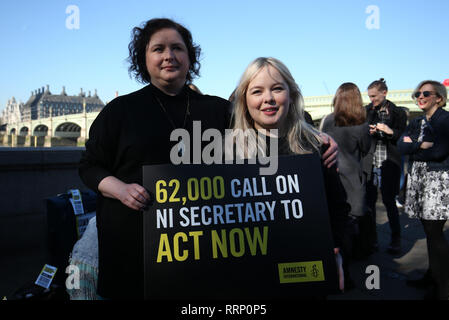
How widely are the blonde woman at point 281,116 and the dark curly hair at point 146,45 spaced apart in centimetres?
52

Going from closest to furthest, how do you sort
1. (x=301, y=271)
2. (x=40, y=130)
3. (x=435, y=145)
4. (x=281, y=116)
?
(x=301, y=271) → (x=281, y=116) → (x=435, y=145) → (x=40, y=130)

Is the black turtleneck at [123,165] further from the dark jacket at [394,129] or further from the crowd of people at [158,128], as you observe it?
the dark jacket at [394,129]

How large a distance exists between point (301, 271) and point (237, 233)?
0.31 metres

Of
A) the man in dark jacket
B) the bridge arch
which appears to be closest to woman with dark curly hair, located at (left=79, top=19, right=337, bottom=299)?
the man in dark jacket

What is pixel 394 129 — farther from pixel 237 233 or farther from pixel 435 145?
pixel 237 233

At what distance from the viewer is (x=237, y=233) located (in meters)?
1.46

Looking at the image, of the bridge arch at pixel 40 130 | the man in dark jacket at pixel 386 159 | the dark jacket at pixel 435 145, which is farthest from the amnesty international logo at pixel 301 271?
the bridge arch at pixel 40 130

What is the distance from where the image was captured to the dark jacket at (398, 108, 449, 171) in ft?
9.89

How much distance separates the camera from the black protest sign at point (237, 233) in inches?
56.2

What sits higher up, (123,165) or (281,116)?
(281,116)

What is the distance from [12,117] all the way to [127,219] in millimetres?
180385

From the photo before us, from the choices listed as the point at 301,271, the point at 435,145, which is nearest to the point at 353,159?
the point at 435,145
